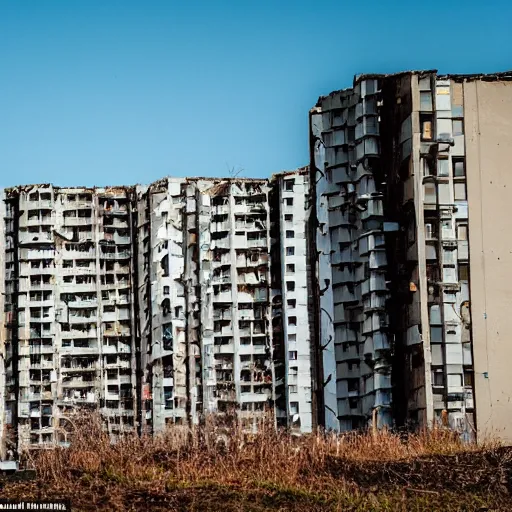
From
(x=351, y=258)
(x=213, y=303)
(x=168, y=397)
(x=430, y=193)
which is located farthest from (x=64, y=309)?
(x=430, y=193)

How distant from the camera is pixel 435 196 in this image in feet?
76.1

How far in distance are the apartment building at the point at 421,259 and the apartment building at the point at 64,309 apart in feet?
24.0

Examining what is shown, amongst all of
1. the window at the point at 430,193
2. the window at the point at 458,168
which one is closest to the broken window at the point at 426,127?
the window at the point at 458,168

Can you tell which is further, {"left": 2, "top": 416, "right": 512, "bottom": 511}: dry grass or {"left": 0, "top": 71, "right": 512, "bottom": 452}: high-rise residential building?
{"left": 0, "top": 71, "right": 512, "bottom": 452}: high-rise residential building

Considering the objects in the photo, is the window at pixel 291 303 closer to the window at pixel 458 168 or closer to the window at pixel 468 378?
the window at pixel 458 168

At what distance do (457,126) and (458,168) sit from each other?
30.8 inches

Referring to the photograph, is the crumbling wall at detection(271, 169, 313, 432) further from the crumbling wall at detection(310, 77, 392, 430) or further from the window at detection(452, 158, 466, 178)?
the window at detection(452, 158, 466, 178)

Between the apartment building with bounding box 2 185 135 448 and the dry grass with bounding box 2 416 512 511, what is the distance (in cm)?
1000

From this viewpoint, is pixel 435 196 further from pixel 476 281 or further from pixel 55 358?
pixel 55 358

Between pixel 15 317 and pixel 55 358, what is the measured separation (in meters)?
1.50

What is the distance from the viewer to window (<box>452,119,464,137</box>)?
23.4m

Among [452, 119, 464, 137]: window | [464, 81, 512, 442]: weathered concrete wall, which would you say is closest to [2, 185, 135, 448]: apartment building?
[464, 81, 512, 442]: weathered concrete wall

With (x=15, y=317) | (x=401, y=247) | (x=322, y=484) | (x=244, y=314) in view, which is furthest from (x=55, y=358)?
(x=322, y=484)

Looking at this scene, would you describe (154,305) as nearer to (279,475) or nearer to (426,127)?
(426,127)
